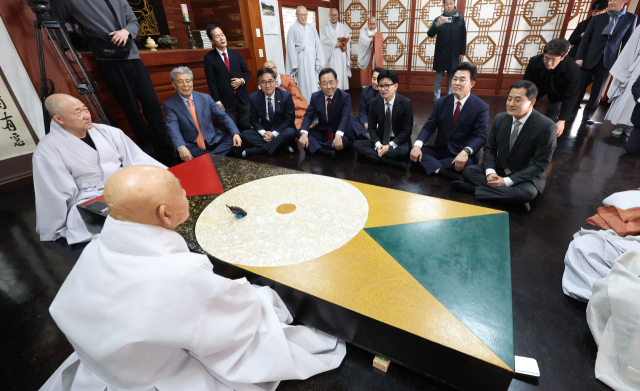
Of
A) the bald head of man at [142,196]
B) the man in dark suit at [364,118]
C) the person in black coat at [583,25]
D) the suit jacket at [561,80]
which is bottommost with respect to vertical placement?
the man in dark suit at [364,118]

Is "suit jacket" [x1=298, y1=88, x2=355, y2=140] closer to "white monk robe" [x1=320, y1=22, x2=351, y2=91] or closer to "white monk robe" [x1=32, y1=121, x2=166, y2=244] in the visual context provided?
"white monk robe" [x1=32, y1=121, x2=166, y2=244]

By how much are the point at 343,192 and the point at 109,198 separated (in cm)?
134

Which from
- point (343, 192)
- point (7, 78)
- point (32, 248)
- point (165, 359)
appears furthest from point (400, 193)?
point (7, 78)

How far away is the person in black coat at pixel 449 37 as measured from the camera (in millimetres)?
4809

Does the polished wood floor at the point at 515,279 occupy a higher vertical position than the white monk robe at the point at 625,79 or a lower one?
lower

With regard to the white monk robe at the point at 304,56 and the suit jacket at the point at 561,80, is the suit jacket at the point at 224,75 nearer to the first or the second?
the white monk robe at the point at 304,56

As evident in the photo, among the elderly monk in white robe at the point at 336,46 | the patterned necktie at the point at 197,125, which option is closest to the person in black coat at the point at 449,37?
the elderly monk in white robe at the point at 336,46

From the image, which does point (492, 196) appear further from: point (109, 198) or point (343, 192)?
point (109, 198)

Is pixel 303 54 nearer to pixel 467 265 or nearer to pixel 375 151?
pixel 375 151

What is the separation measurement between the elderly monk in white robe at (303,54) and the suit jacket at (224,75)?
4.70ft

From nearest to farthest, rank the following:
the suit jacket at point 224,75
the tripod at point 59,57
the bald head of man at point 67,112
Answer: the bald head of man at point 67,112 → the tripod at point 59,57 → the suit jacket at point 224,75

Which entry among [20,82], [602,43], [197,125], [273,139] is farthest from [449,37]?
[20,82]

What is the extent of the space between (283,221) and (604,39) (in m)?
5.06

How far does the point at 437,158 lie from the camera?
3.22 meters
